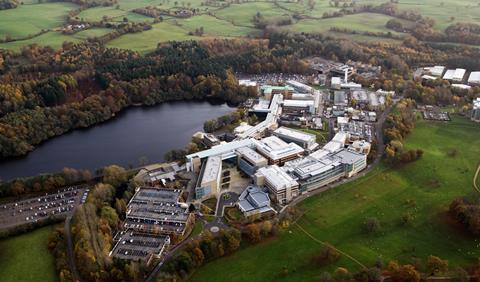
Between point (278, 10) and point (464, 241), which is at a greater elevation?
point (278, 10)

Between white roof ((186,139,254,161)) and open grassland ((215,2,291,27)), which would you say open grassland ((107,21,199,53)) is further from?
white roof ((186,139,254,161))

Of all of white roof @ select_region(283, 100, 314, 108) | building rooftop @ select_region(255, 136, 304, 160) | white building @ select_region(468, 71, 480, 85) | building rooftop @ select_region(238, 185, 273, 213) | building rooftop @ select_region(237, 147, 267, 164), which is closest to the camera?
building rooftop @ select_region(238, 185, 273, 213)

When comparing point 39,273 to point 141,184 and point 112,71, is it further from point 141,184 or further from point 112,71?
point 112,71

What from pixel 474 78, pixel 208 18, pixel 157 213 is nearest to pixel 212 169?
pixel 157 213

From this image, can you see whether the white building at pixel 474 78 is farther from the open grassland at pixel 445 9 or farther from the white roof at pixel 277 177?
the white roof at pixel 277 177

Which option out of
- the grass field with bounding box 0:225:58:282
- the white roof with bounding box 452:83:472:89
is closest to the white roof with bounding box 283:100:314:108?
the white roof with bounding box 452:83:472:89

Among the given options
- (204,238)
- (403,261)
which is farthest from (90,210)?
(403,261)
